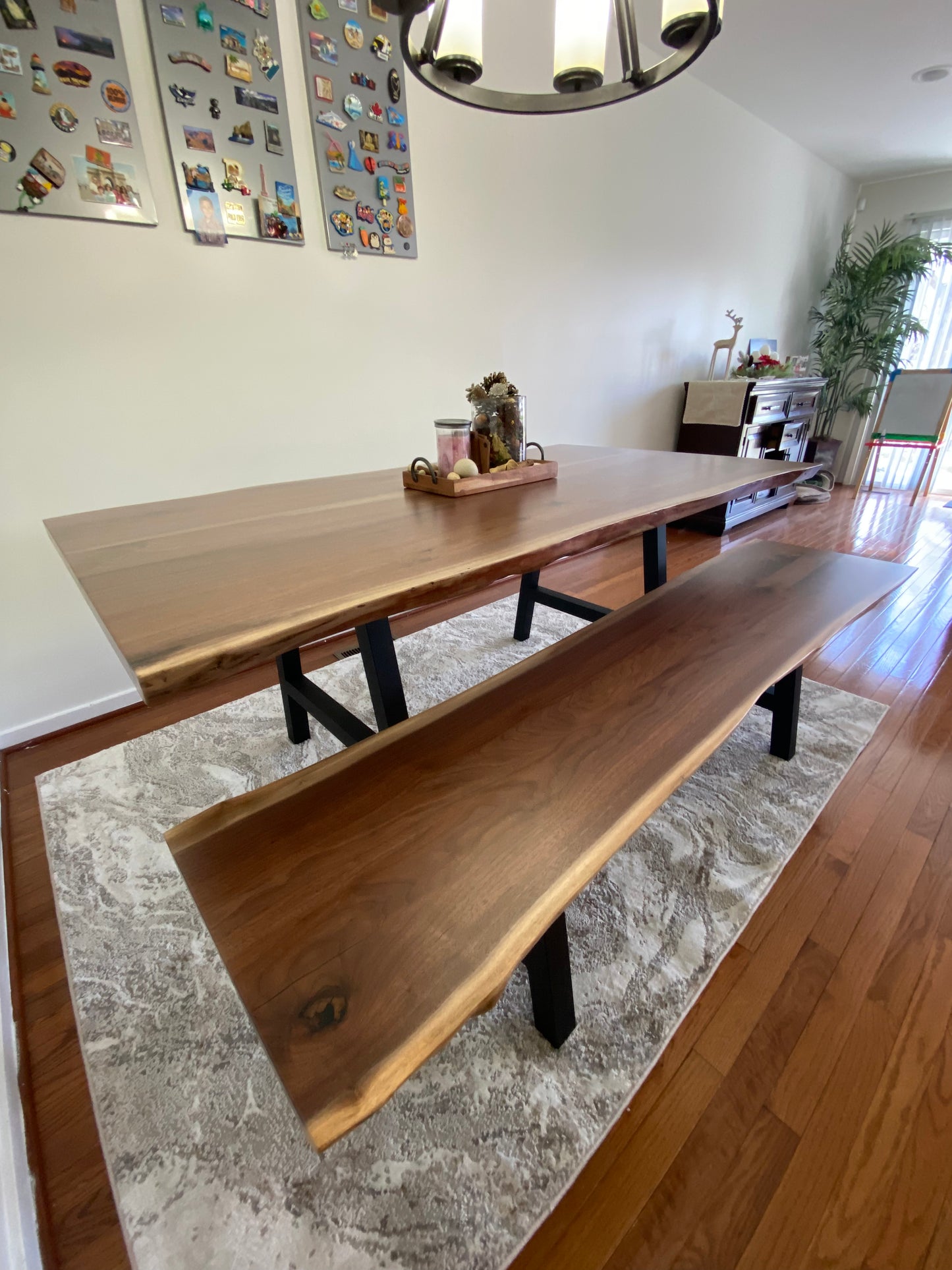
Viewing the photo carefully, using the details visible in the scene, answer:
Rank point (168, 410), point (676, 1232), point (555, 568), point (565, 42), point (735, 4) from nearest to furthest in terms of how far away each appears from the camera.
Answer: point (676, 1232) < point (565, 42) < point (168, 410) < point (735, 4) < point (555, 568)

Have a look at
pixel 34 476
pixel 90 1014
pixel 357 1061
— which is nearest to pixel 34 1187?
pixel 90 1014

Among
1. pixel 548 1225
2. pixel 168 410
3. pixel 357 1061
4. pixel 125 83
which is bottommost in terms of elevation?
pixel 548 1225

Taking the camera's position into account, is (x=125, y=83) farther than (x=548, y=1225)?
Yes

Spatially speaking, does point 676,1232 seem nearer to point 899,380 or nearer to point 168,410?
point 168,410

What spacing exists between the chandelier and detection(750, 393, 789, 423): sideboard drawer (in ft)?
9.02

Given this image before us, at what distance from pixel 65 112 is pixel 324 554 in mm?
1545

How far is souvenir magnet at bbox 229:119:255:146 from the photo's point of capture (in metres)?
1.61

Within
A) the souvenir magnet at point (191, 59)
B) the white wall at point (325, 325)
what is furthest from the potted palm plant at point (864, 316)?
the souvenir magnet at point (191, 59)

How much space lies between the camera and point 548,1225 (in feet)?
2.35

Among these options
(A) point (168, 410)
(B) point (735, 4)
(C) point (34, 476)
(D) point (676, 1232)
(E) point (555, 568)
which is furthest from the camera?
(E) point (555, 568)

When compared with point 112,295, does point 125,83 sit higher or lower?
higher

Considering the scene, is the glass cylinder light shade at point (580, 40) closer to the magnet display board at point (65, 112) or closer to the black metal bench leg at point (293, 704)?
the magnet display board at point (65, 112)

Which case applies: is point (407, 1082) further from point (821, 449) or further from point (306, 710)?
point (821, 449)

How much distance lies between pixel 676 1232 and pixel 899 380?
5.35m
